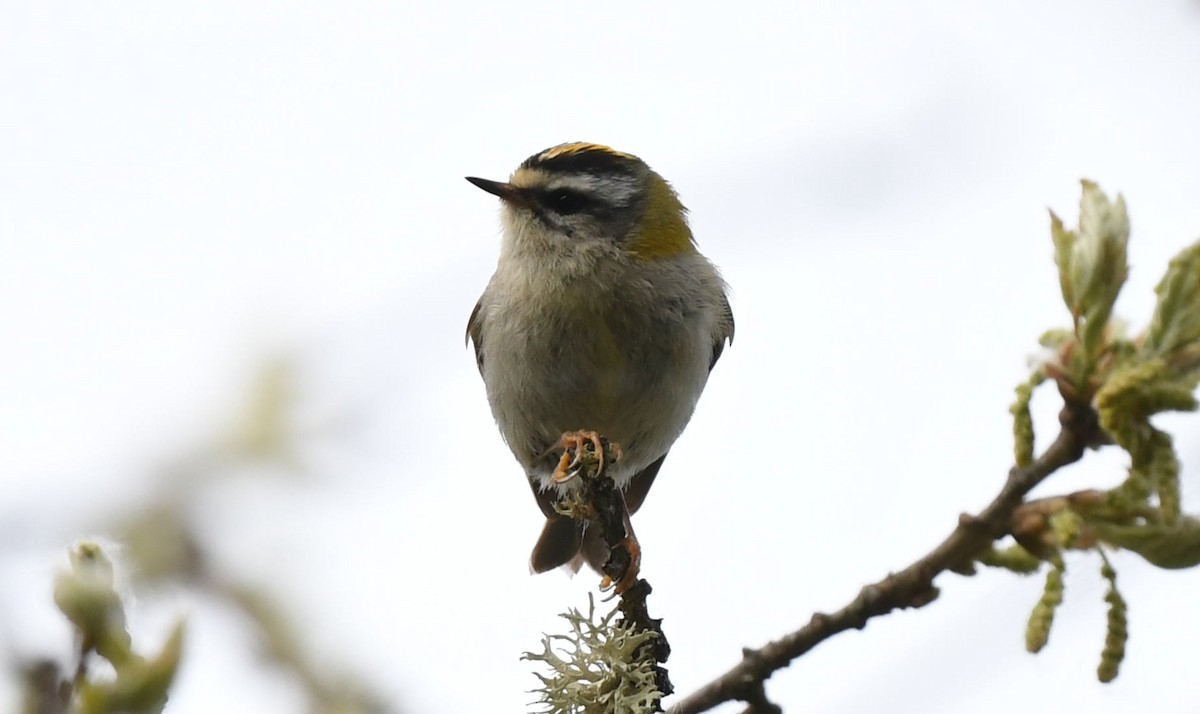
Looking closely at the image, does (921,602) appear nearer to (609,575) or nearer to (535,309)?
(609,575)

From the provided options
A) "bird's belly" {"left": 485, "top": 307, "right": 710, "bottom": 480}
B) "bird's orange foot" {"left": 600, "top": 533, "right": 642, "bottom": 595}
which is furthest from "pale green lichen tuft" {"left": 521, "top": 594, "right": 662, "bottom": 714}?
"bird's belly" {"left": 485, "top": 307, "right": 710, "bottom": 480}

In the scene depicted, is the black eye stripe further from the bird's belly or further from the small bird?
the bird's belly

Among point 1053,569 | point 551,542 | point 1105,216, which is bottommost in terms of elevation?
point 1053,569

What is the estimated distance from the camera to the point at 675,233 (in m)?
4.57

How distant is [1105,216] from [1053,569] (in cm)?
42

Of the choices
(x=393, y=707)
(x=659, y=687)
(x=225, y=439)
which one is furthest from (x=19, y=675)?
(x=225, y=439)

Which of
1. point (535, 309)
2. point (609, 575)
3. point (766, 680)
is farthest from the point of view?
point (535, 309)

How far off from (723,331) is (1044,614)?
348cm

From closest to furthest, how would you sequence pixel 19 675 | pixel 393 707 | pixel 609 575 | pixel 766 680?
1. pixel 19 675
2. pixel 766 680
3. pixel 393 707
4. pixel 609 575

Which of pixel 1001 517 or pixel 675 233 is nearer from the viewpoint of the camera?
pixel 1001 517

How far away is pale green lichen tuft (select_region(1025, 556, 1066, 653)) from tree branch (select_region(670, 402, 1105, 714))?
11cm

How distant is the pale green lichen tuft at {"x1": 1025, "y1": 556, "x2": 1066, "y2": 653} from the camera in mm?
1303

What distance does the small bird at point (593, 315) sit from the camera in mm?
4062

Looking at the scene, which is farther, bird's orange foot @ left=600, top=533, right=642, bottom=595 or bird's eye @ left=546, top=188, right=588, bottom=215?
bird's eye @ left=546, top=188, right=588, bottom=215
